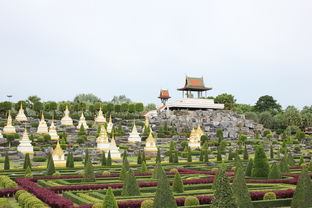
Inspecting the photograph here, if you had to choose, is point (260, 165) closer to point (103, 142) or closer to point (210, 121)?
point (103, 142)

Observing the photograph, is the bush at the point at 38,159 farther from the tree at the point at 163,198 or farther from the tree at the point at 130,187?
the tree at the point at 163,198

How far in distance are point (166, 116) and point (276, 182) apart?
62636mm

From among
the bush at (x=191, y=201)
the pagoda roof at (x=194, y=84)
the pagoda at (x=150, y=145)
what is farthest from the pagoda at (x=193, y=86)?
the bush at (x=191, y=201)

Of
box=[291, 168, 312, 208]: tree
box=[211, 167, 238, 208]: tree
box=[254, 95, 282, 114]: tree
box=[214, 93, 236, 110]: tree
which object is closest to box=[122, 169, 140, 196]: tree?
box=[291, 168, 312, 208]: tree

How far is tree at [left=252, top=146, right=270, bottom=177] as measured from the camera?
3256 centimetres

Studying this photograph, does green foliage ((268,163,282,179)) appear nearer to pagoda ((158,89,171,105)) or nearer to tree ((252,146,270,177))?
tree ((252,146,270,177))

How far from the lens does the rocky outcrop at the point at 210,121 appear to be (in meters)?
84.1

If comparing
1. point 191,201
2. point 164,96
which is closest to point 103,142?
point 191,201

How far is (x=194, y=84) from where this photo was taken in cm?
10112

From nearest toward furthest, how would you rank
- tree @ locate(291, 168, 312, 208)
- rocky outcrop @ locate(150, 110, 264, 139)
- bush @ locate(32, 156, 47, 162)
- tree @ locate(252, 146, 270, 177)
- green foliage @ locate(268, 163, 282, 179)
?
tree @ locate(291, 168, 312, 208)
green foliage @ locate(268, 163, 282, 179)
tree @ locate(252, 146, 270, 177)
bush @ locate(32, 156, 47, 162)
rocky outcrop @ locate(150, 110, 264, 139)

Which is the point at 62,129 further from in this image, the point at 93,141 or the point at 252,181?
the point at 252,181

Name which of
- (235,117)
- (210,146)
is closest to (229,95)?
(235,117)

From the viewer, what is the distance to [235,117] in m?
93.2

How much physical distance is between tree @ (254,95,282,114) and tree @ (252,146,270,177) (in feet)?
283
